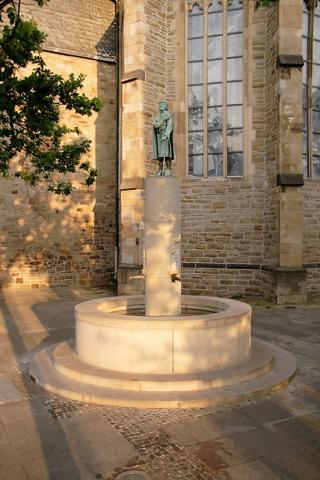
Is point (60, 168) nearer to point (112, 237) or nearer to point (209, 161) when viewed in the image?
point (209, 161)

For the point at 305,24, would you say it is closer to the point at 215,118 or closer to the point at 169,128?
the point at 215,118

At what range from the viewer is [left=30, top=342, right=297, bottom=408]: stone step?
479cm

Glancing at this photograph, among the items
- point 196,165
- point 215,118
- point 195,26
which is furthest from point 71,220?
point 195,26

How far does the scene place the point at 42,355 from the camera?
657 cm

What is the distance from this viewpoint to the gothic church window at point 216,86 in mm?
13609

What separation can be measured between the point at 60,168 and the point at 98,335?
429cm

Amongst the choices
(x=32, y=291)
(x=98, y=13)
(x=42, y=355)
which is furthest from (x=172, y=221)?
(x=98, y=13)

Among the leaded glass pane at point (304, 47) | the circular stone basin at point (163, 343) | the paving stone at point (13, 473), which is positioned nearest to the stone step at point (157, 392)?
the circular stone basin at point (163, 343)

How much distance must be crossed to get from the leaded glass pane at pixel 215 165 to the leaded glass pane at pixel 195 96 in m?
1.72

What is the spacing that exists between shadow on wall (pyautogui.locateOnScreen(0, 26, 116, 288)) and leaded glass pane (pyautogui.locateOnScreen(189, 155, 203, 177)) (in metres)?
3.97

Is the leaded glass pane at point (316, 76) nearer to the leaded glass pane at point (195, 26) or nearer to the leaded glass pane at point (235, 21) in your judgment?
the leaded glass pane at point (235, 21)

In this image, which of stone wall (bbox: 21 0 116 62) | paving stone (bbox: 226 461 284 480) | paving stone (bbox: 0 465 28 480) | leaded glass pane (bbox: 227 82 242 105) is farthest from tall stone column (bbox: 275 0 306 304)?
paving stone (bbox: 0 465 28 480)

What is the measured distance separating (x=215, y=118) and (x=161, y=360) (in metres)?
10.1

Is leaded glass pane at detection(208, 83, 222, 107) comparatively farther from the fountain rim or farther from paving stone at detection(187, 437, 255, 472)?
paving stone at detection(187, 437, 255, 472)
